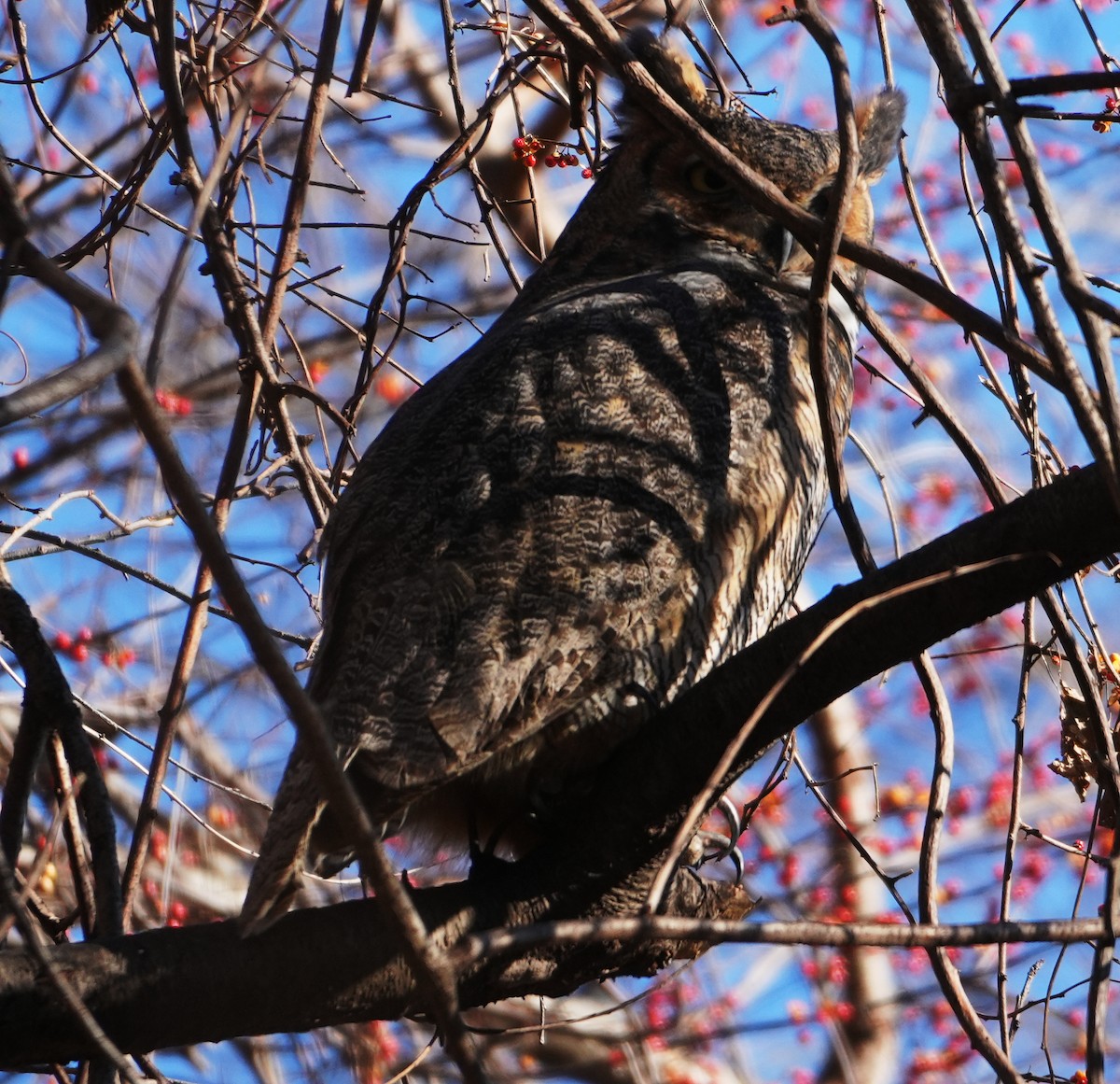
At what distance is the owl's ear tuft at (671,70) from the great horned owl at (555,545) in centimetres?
53

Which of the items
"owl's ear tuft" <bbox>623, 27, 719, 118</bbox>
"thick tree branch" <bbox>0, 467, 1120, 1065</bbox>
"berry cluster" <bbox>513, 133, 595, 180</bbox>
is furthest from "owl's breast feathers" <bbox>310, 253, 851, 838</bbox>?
"owl's ear tuft" <bbox>623, 27, 719, 118</bbox>

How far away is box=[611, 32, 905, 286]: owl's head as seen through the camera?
3225 mm

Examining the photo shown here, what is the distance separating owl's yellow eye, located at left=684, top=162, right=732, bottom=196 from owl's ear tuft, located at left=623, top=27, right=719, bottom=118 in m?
0.13

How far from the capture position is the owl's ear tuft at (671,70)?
126 inches

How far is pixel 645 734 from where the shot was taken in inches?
81.0

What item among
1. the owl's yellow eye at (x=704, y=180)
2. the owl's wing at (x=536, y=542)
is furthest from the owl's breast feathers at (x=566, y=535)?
the owl's yellow eye at (x=704, y=180)

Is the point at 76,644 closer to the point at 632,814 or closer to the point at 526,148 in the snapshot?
the point at 526,148

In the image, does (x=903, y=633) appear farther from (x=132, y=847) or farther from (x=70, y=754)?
(x=132, y=847)

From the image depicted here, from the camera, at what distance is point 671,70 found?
3375mm

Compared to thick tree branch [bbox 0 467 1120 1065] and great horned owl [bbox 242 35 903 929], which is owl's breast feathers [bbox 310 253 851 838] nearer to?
great horned owl [bbox 242 35 903 929]

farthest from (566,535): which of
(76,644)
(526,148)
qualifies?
(76,644)

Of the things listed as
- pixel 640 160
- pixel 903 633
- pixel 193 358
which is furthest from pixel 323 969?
pixel 193 358

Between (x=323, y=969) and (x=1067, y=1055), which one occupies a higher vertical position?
(x=1067, y=1055)

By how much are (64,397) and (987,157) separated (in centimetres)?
105
